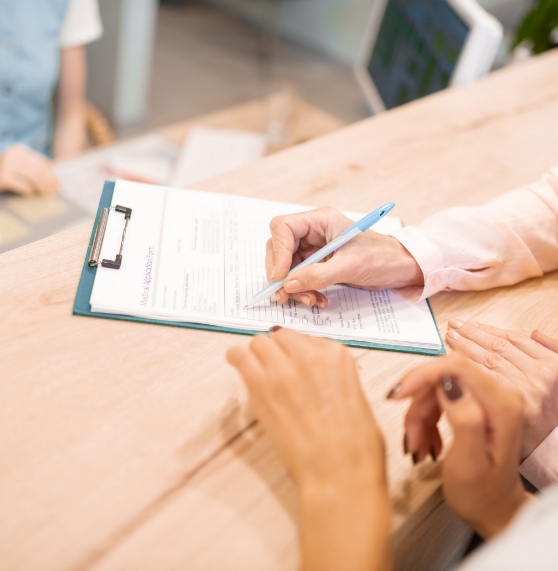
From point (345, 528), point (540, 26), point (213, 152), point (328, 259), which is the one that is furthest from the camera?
point (540, 26)

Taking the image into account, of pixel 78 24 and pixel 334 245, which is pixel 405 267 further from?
pixel 78 24

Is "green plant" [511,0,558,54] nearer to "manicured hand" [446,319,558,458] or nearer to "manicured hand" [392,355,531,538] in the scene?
"manicured hand" [446,319,558,458]

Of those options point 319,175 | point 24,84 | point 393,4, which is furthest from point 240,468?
point 393,4

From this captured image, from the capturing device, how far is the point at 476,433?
18.2 inches

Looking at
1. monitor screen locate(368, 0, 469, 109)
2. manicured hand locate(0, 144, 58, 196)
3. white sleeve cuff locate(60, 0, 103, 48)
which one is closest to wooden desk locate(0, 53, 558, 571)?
manicured hand locate(0, 144, 58, 196)

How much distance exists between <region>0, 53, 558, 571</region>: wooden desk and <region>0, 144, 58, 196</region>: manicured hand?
631 mm

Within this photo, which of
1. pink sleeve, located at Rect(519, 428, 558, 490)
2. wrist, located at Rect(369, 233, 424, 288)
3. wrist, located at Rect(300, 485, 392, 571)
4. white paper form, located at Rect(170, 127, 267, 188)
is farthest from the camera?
white paper form, located at Rect(170, 127, 267, 188)

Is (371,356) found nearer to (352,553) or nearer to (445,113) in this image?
(352,553)

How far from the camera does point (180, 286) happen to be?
25.4 inches

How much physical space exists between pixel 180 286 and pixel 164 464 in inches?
8.7

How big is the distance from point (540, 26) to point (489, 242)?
1.97 meters

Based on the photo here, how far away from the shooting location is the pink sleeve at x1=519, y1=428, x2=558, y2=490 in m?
0.57

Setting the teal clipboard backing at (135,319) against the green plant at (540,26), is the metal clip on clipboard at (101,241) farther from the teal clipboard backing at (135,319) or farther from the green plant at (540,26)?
the green plant at (540,26)

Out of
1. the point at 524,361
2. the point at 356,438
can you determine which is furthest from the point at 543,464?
the point at 356,438
